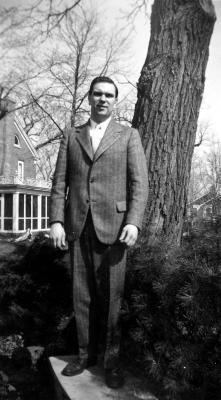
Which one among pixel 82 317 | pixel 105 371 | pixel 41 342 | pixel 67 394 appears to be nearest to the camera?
pixel 67 394

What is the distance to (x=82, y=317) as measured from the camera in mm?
3117

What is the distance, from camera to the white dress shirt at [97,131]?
308 centimetres

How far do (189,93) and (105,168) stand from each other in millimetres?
1355

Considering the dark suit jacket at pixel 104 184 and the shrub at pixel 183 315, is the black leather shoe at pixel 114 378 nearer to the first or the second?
the shrub at pixel 183 315

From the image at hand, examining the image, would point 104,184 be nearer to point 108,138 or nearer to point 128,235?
point 108,138

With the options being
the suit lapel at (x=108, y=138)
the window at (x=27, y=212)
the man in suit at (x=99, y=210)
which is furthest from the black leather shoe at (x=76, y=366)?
the window at (x=27, y=212)

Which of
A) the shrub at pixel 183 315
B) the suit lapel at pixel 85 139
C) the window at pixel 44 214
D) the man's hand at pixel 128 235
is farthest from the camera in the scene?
the window at pixel 44 214

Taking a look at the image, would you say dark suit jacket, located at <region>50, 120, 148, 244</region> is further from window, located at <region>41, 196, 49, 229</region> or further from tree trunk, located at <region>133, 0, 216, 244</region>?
window, located at <region>41, 196, 49, 229</region>

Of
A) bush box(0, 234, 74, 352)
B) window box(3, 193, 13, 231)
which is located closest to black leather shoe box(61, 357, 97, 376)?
bush box(0, 234, 74, 352)

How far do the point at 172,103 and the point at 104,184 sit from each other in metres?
1.25

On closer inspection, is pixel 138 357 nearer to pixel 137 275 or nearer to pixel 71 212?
pixel 137 275

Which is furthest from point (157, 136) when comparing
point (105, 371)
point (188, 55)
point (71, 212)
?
point (105, 371)

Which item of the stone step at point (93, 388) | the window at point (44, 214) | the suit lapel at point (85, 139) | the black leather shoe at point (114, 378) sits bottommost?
the window at point (44, 214)

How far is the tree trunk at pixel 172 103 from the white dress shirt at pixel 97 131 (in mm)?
746
